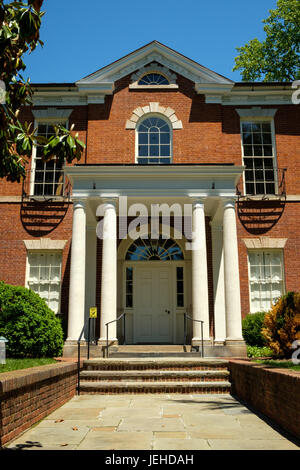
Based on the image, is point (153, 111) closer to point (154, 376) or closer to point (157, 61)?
point (157, 61)

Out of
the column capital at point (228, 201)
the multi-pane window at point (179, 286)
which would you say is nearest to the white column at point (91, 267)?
the multi-pane window at point (179, 286)

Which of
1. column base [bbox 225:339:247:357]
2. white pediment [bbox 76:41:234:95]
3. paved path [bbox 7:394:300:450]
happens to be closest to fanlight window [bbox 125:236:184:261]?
column base [bbox 225:339:247:357]

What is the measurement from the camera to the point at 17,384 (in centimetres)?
564

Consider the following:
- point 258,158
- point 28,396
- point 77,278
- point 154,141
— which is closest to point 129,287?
point 77,278

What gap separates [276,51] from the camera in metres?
24.9

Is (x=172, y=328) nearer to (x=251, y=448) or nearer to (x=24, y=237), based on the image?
(x=24, y=237)

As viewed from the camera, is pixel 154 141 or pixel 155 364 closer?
pixel 155 364

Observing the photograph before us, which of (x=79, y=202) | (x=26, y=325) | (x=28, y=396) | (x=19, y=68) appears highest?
(x=79, y=202)

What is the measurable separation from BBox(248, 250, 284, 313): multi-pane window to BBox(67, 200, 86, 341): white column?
19.3 feet

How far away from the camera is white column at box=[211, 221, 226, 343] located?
14438 mm

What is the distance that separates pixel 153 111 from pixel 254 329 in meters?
8.24

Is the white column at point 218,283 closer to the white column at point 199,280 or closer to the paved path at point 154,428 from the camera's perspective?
the white column at point 199,280

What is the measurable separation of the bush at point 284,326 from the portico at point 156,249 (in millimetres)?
2624

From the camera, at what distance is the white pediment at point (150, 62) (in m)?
16.0
